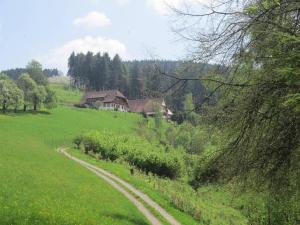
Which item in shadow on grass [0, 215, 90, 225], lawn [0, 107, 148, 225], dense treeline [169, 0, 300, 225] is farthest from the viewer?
lawn [0, 107, 148, 225]

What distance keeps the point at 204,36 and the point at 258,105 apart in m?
2.33

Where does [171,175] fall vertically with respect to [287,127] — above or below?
below

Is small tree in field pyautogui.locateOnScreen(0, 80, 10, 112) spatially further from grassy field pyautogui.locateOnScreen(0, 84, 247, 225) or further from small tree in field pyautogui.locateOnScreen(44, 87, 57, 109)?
grassy field pyautogui.locateOnScreen(0, 84, 247, 225)

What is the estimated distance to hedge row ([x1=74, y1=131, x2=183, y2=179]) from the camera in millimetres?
65250

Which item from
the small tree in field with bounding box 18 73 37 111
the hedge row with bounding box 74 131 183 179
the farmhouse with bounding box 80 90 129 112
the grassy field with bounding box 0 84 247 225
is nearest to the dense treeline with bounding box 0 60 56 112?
the small tree in field with bounding box 18 73 37 111

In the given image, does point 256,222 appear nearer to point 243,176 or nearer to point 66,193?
point 243,176

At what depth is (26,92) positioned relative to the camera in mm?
105688

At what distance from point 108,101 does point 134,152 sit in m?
90.2

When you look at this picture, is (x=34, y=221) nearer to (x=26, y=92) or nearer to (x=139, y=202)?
(x=139, y=202)

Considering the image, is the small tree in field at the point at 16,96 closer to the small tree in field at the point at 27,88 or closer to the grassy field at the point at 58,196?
the small tree in field at the point at 27,88

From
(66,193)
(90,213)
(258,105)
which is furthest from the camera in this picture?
(66,193)

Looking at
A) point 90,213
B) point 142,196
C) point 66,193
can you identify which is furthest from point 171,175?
point 90,213

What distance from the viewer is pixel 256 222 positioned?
798 inches

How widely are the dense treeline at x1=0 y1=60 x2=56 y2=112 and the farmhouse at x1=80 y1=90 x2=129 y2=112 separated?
34192 mm
